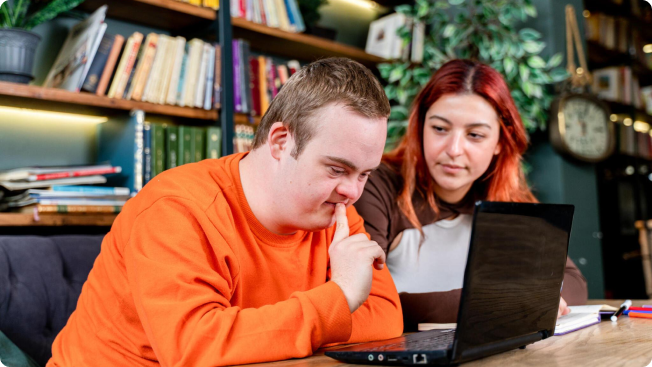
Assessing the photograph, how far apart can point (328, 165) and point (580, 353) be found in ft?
1.53

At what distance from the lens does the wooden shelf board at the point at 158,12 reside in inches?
83.0

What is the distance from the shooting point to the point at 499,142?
1.63m

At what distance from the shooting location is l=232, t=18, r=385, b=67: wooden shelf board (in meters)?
2.41

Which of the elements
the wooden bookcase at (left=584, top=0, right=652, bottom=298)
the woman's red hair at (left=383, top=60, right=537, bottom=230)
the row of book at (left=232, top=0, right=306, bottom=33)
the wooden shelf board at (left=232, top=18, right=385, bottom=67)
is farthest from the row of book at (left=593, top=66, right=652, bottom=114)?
the woman's red hair at (left=383, top=60, right=537, bottom=230)

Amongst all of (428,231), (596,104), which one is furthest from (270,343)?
(596,104)

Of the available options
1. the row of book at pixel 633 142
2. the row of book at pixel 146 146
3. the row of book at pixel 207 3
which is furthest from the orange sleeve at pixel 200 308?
the row of book at pixel 633 142

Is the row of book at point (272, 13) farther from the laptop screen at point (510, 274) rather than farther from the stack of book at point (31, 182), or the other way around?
the laptop screen at point (510, 274)

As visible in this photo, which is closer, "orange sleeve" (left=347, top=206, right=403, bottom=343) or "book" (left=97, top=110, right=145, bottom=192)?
"orange sleeve" (left=347, top=206, right=403, bottom=343)

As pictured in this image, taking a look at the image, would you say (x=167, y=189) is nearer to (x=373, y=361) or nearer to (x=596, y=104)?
(x=373, y=361)

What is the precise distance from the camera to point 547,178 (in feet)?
9.59

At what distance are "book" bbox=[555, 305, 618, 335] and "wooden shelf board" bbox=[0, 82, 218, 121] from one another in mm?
1528

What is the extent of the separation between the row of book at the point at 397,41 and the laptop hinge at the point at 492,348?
219 centimetres

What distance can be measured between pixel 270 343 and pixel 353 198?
1.01ft

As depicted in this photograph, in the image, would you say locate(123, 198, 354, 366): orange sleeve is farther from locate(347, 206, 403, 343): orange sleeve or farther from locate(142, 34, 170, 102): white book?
locate(142, 34, 170, 102): white book
